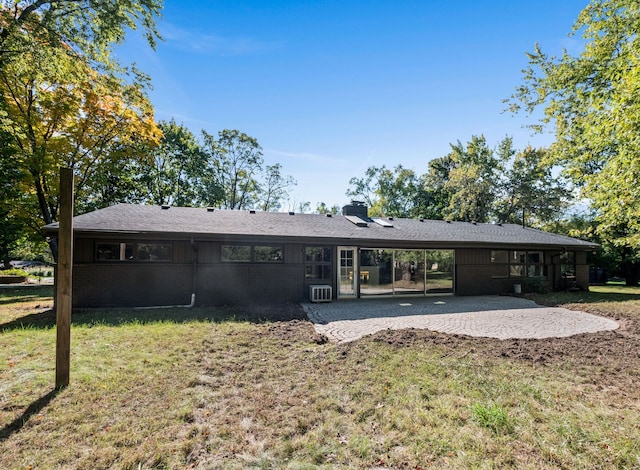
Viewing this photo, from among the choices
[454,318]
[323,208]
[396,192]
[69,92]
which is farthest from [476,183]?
[69,92]

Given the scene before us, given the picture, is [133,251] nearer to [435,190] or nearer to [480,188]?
[480,188]

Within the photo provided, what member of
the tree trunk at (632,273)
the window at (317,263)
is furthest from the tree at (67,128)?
the tree trunk at (632,273)

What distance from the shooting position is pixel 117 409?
3232 mm

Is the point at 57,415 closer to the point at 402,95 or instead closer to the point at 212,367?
the point at 212,367

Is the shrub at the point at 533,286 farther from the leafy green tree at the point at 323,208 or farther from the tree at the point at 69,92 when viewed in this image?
the leafy green tree at the point at 323,208

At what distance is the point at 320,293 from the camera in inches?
414

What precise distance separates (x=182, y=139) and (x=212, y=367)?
25.3 metres

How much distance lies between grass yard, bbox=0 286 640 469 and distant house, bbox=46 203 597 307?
326 cm

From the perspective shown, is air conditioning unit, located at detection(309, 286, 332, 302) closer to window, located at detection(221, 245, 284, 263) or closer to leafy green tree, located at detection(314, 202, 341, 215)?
A: window, located at detection(221, 245, 284, 263)

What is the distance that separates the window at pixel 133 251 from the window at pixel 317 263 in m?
4.40

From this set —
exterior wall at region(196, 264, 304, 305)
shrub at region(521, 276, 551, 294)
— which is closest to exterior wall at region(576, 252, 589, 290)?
shrub at region(521, 276, 551, 294)

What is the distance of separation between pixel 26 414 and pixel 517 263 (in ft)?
51.4

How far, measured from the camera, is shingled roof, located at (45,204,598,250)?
9125 mm

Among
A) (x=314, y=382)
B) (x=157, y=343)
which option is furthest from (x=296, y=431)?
(x=157, y=343)
